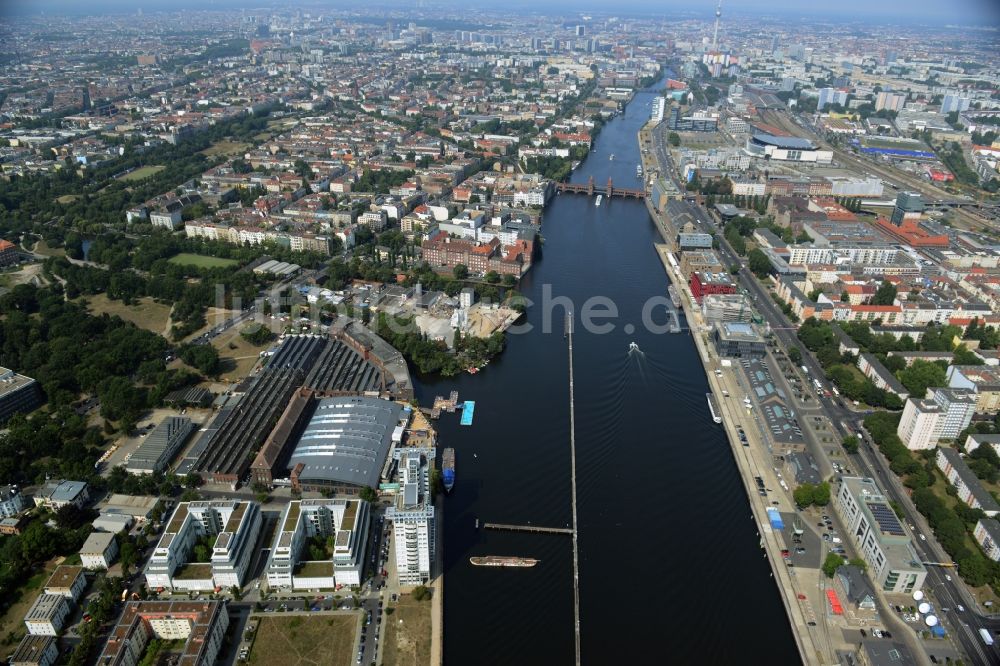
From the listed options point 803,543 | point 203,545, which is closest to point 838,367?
point 803,543

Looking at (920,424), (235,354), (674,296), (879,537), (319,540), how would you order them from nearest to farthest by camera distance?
1. (879,537)
2. (319,540)
3. (920,424)
4. (235,354)
5. (674,296)

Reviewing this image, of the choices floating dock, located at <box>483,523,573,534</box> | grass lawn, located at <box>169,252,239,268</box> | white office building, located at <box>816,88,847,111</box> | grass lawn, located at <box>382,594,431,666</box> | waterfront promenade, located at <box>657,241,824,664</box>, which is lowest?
grass lawn, located at <box>169,252,239,268</box>

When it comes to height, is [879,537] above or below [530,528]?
above

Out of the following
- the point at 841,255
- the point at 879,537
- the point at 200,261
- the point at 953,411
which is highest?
the point at 953,411

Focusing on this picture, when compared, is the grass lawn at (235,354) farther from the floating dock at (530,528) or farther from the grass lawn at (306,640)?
the floating dock at (530,528)

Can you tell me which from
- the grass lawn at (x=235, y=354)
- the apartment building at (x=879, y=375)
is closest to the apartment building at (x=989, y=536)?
the apartment building at (x=879, y=375)

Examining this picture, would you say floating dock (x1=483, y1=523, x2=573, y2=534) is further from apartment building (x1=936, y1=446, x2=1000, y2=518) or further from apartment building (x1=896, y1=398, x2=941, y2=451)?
apartment building (x1=896, y1=398, x2=941, y2=451)

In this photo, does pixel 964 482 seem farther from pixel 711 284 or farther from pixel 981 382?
pixel 711 284

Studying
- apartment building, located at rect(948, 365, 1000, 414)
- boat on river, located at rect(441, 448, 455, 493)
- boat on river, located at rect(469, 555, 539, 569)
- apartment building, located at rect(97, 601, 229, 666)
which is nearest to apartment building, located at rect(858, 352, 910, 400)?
apartment building, located at rect(948, 365, 1000, 414)
